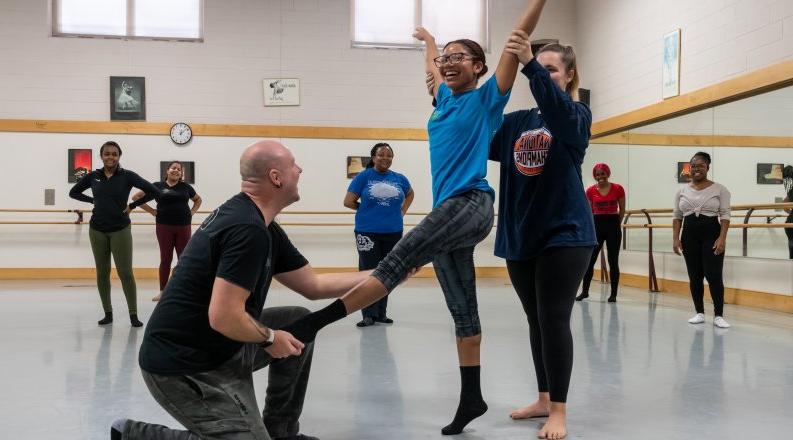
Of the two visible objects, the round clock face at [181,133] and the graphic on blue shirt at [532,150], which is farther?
the round clock face at [181,133]

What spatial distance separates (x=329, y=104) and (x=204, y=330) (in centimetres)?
877

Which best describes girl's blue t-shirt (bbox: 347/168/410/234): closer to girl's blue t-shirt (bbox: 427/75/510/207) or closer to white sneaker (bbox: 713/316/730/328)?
Result: white sneaker (bbox: 713/316/730/328)

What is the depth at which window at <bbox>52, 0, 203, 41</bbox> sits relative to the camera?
984 centimetres

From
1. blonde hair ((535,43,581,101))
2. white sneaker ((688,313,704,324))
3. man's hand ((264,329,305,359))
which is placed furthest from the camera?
white sneaker ((688,313,704,324))

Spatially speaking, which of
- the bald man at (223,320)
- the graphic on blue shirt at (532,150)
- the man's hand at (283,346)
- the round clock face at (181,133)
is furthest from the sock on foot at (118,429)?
the round clock face at (181,133)

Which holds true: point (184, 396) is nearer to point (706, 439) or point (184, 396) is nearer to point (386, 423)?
point (386, 423)

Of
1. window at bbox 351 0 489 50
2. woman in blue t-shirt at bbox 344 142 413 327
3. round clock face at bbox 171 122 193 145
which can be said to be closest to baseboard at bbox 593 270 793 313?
woman in blue t-shirt at bbox 344 142 413 327

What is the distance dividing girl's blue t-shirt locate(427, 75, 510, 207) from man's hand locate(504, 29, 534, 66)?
154mm

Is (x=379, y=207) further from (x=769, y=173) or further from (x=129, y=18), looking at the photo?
(x=129, y=18)

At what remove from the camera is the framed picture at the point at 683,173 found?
8.02m

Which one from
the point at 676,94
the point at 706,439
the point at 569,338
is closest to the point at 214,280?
the point at 569,338

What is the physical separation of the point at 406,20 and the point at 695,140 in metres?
4.90

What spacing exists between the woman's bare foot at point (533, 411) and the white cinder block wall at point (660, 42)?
525cm

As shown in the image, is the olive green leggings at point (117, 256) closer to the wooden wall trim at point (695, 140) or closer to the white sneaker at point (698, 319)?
the white sneaker at point (698, 319)
